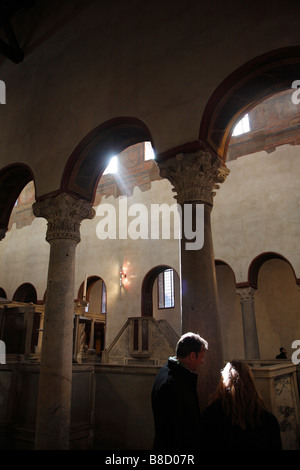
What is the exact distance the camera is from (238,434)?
2.05 m

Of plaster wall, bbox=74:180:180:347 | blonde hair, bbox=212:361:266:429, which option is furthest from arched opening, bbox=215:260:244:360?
blonde hair, bbox=212:361:266:429

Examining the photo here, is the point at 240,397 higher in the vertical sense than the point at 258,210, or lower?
lower

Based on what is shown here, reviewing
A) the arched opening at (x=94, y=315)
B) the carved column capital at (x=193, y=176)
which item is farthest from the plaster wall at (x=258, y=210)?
the carved column capital at (x=193, y=176)

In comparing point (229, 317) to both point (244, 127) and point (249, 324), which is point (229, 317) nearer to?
point (249, 324)

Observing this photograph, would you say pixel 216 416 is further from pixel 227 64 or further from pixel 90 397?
pixel 227 64

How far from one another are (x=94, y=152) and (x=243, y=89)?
110 inches

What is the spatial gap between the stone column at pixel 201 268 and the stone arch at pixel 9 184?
12.9ft

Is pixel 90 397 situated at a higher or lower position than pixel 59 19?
lower

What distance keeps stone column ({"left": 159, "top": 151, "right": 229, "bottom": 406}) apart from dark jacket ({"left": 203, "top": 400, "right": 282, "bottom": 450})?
184 cm

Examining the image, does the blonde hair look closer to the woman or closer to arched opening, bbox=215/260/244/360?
the woman
